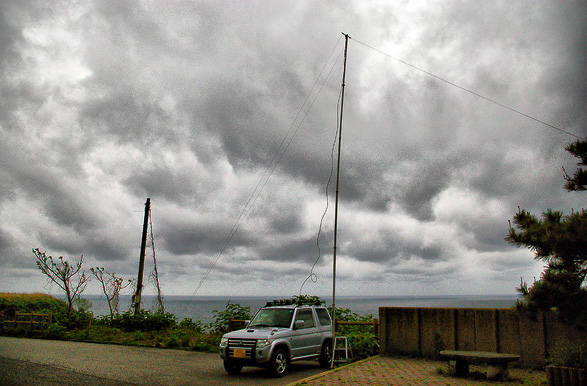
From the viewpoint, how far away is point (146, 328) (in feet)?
76.4

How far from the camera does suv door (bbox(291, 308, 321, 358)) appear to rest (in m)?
11.8

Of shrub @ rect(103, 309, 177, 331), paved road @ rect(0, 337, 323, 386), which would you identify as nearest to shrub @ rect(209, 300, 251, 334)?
paved road @ rect(0, 337, 323, 386)

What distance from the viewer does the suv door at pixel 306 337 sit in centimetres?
1182

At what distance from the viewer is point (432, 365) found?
1152cm

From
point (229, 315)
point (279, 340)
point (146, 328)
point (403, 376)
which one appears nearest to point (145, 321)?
point (146, 328)

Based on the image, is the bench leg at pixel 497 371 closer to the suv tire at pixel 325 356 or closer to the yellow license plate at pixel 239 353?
the suv tire at pixel 325 356

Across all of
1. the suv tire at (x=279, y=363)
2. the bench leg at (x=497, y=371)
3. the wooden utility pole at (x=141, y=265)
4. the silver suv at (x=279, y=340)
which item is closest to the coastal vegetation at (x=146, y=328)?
the wooden utility pole at (x=141, y=265)

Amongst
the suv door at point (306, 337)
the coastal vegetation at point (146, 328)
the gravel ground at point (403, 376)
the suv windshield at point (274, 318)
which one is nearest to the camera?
the gravel ground at point (403, 376)

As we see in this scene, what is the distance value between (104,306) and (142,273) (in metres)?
3.52

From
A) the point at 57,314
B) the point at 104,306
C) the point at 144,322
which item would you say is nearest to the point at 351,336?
the point at 144,322

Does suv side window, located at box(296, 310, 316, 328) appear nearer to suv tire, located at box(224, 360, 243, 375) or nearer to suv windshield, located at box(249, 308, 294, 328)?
suv windshield, located at box(249, 308, 294, 328)

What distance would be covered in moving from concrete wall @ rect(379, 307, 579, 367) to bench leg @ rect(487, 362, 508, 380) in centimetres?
132

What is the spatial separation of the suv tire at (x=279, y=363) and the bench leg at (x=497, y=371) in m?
4.79

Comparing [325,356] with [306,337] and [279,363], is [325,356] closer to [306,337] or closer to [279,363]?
[306,337]
